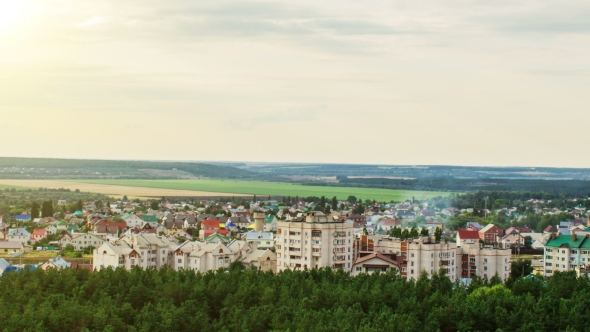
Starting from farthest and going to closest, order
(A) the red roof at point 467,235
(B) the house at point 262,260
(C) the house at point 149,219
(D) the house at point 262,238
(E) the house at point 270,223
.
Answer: (C) the house at point 149,219
(E) the house at point 270,223
(D) the house at point 262,238
(A) the red roof at point 467,235
(B) the house at point 262,260

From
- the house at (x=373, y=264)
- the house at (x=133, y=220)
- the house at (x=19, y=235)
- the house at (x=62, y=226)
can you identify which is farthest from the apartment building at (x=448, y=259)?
the house at (x=133, y=220)

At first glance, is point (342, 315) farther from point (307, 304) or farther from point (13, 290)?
point (13, 290)

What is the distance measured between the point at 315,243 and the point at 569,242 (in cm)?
993

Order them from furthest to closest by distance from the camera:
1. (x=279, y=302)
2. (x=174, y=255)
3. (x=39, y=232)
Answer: (x=39, y=232), (x=174, y=255), (x=279, y=302)

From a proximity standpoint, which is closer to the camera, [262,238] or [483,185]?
[262,238]

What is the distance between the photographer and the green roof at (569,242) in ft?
112

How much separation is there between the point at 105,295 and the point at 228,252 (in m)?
9.87

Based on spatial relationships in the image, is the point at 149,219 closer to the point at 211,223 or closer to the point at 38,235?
the point at 211,223

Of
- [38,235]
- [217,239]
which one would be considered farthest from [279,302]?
[38,235]

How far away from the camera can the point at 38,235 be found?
46781 mm

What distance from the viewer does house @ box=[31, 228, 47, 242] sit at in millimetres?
46275

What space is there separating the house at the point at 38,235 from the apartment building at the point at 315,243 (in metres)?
19.1

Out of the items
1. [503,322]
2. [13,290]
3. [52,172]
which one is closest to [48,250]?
[13,290]

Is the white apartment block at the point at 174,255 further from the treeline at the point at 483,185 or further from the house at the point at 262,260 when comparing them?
the treeline at the point at 483,185
